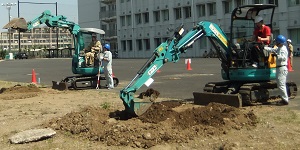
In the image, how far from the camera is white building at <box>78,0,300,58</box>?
173 feet

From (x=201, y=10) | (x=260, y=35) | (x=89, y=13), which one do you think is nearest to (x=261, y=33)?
(x=260, y=35)

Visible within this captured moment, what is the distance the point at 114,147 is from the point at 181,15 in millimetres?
60807

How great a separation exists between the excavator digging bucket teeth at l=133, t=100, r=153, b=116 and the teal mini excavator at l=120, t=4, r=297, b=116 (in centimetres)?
121

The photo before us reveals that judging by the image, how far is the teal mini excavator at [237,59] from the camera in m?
11.4

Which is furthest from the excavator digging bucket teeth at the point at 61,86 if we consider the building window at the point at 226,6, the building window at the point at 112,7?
the building window at the point at 112,7

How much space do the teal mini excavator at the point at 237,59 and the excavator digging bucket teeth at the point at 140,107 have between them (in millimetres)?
1213

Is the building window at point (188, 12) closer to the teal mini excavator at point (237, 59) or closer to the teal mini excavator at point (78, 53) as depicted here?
the teal mini excavator at point (78, 53)

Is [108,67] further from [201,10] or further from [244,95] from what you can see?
[201,10]

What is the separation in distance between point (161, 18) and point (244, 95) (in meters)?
60.5

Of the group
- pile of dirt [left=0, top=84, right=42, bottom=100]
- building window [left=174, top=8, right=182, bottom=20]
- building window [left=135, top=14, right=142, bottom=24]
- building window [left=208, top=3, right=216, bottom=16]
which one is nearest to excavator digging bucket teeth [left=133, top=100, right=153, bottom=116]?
pile of dirt [left=0, top=84, right=42, bottom=100]

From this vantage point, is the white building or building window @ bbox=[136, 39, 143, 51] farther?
building window @ bbox=[136, 39, 143, 51]

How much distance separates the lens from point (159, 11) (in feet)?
238

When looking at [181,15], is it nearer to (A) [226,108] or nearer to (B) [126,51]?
(B) [126,51]

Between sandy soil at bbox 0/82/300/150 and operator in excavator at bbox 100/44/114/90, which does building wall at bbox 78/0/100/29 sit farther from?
sandy soil at bbox 0/82/300/150
